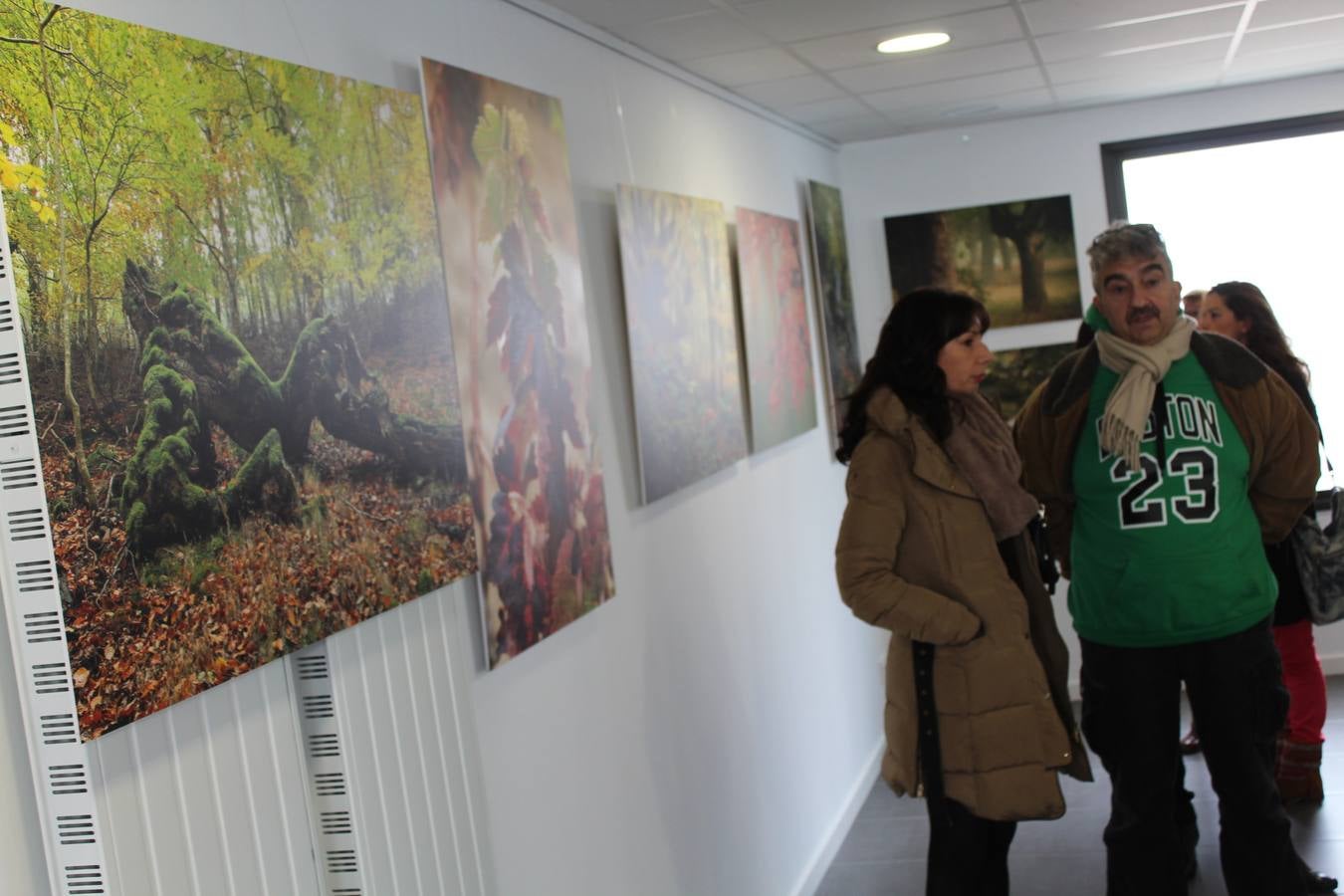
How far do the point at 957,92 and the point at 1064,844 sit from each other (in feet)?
9.14

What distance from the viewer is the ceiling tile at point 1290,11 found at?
401 centimetres

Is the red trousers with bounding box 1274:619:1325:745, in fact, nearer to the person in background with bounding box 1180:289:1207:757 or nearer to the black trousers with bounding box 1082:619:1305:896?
the person in background with bounding box 1180:289:1207:757

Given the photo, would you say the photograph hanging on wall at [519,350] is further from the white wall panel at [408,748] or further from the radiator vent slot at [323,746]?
the radiator vent slot at [323,746]

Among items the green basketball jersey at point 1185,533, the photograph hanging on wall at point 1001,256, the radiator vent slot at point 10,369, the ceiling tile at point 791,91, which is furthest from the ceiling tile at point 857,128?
the radiator vent slot at point 10,369

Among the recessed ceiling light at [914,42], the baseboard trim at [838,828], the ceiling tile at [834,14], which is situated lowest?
the baseboard trim at [838,828]

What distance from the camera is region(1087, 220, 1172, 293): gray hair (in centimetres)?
310

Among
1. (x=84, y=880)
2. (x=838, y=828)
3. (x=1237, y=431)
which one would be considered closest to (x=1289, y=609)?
(x=1237, y=431)

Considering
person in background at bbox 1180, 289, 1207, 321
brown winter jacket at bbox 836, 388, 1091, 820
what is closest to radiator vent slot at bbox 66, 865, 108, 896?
brown winter jacket at bbox 836, 388, 1091, 820

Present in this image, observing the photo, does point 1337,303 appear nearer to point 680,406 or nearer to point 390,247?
point 680,406

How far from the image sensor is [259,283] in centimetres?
174

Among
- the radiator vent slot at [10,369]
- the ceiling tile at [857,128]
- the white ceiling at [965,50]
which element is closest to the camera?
the radiator vent slot at [10,369]

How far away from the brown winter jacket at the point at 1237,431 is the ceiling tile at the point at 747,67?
1.29 m

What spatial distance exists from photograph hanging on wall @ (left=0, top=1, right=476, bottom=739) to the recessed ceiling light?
2118 millimetres

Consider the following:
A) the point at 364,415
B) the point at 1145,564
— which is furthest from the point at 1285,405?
the point at 364,415
